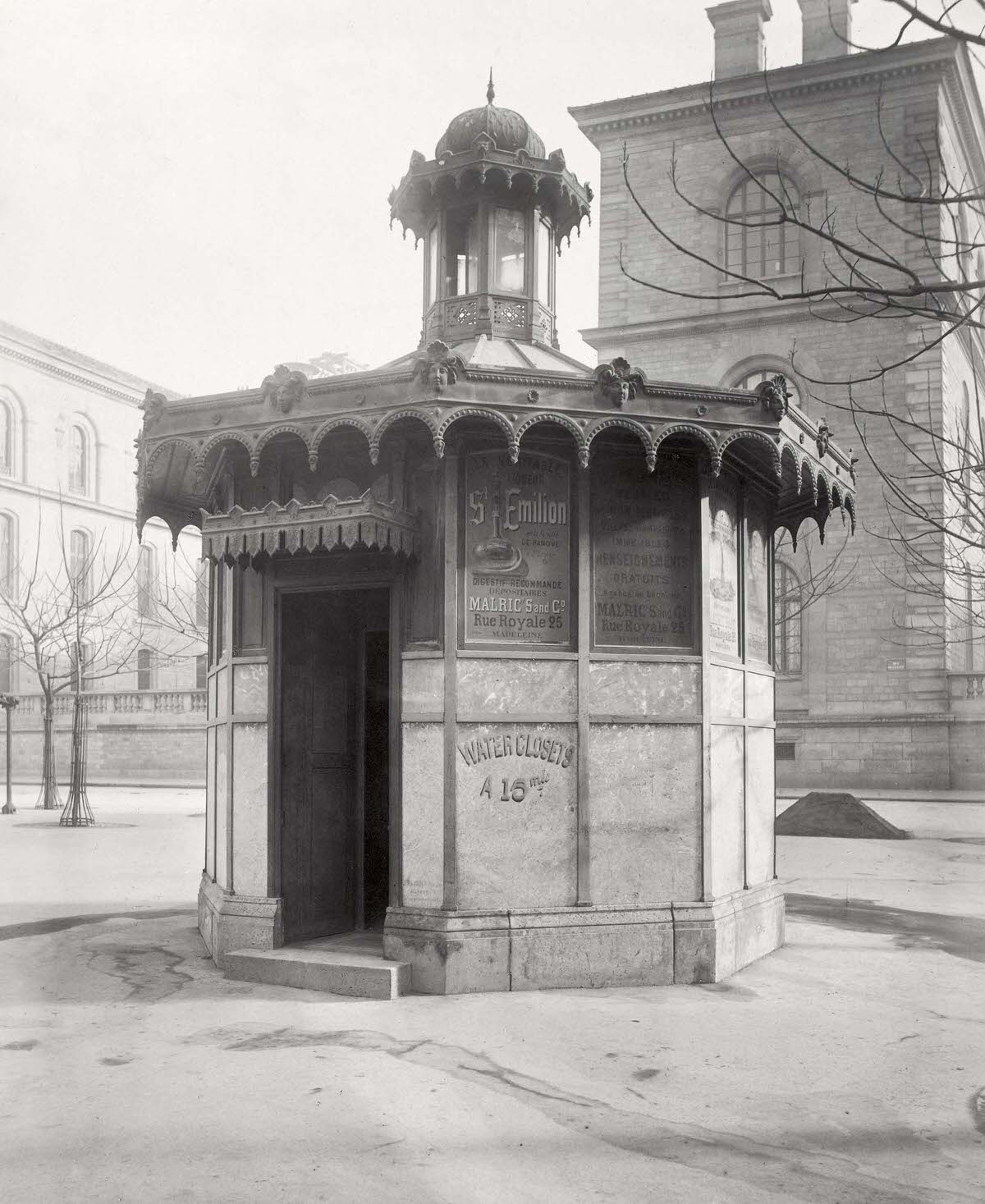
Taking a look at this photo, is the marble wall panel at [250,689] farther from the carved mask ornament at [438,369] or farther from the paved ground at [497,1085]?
the carved mask ornament at [438,369]

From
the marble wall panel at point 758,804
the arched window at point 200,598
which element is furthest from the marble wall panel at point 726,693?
the arched window at point 200,598

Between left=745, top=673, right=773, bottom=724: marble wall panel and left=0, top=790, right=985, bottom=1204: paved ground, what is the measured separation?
1.81 metres

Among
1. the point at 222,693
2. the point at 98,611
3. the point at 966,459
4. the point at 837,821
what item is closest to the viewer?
the point at 222,693

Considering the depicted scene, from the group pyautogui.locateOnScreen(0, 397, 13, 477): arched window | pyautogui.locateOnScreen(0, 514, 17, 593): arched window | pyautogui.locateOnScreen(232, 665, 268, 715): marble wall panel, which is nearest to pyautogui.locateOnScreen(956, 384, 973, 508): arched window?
pyautogui.locateOnScreen(232, 665, 268, 715): marble wall panel

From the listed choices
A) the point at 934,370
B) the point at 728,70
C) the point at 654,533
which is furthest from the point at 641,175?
the point at 654,533

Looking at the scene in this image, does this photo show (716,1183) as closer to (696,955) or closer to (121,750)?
(696,955)

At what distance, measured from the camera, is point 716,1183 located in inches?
187

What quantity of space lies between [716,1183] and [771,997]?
325 centimetres

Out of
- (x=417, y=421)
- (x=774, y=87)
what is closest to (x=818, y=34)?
(x=774, y=87)

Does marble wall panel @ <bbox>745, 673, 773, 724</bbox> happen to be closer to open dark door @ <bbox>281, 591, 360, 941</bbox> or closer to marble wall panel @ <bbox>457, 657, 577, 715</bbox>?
marble wall panel @ <bbox>457, 657, 577, 715</bbox>

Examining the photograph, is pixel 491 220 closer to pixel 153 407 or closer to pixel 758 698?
pixel 153 407

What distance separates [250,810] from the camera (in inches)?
349

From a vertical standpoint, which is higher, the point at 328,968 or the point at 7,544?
the point at 7,544

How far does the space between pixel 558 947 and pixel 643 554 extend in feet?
8.86
